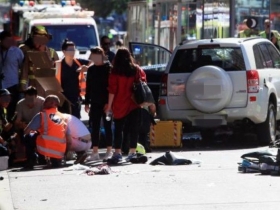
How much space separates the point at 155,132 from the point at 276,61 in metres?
2.80

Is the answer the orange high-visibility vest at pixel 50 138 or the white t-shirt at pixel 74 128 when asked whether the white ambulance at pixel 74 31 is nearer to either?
the white t-shirt at pixel 74 128

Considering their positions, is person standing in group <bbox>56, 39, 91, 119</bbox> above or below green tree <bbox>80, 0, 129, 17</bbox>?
above

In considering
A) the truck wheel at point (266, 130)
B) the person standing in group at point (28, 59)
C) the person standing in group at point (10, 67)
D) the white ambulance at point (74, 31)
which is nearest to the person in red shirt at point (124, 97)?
the person standing in group at point (28, 59)

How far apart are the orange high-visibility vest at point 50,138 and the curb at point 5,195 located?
2.42 ft

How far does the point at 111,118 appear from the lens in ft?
49.0

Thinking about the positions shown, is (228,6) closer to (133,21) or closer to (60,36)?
(60,36)

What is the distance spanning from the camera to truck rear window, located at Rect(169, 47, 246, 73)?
16.4 meters

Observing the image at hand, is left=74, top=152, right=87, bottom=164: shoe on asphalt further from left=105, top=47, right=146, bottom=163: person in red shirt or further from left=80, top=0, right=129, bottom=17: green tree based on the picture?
left=80, top=0, right=129, bottom=17: green tree

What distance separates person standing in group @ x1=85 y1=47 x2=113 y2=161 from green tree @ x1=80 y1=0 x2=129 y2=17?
27591mm

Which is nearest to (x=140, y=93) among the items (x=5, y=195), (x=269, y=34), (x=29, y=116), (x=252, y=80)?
(x=29, y=116)

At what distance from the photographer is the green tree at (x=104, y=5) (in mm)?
42781

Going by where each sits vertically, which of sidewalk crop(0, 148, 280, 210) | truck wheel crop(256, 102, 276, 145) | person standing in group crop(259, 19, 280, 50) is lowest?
truck wheel crop(256, 102, 276, 145)

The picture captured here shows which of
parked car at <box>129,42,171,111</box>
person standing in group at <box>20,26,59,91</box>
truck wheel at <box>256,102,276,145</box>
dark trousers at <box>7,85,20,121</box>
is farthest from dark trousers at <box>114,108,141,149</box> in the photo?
parked car at <box>129,42,171,111</box>

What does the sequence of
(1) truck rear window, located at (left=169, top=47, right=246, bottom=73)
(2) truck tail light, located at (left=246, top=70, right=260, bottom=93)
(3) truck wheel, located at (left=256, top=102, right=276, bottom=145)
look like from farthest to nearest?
(3) truck wheel, located at (left=256, top=102, right=276, bottom=145) → (1) truck rear window, located at (left=169, top=47, right=246, bottom=73) → (2) truck tail light, located at (left=246, top=70, right=260, bottom=93)
